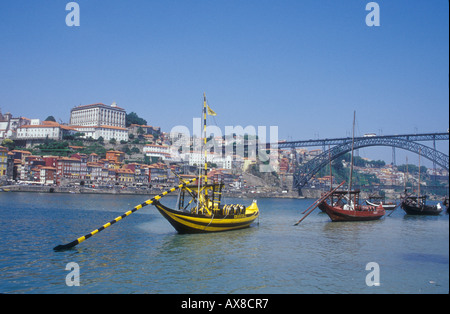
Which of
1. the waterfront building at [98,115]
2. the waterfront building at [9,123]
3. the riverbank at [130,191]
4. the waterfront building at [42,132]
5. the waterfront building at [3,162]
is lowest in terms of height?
the riverbank at [130,191]

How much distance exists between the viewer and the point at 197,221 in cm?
1812

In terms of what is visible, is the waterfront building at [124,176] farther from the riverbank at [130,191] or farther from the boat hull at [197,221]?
the boat hull at [197,221]

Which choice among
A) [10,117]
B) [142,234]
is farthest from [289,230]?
[10,117]

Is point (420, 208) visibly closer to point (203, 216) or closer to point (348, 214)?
point (348, 214)

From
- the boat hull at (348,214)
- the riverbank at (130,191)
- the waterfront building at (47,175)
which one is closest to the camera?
the boat hull at (348,214)

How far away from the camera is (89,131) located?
97.0m

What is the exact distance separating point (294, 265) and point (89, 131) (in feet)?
303

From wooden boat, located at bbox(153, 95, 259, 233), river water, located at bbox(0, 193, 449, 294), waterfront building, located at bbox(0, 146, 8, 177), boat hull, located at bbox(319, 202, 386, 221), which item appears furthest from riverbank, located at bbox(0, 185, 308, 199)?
wooden boat, located at bbox(153, 95, 259, 233)

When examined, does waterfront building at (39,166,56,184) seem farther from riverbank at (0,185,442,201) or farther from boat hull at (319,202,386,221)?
boat hull at (319,202,386,221)

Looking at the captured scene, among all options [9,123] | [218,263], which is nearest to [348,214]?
[218,263]

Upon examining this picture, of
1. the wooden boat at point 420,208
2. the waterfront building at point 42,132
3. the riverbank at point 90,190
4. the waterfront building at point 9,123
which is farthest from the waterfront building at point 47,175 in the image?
the wooden boat at point 420,208

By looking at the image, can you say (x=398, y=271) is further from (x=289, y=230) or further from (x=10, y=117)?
(x=10, y=117)

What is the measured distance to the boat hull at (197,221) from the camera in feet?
57.7
